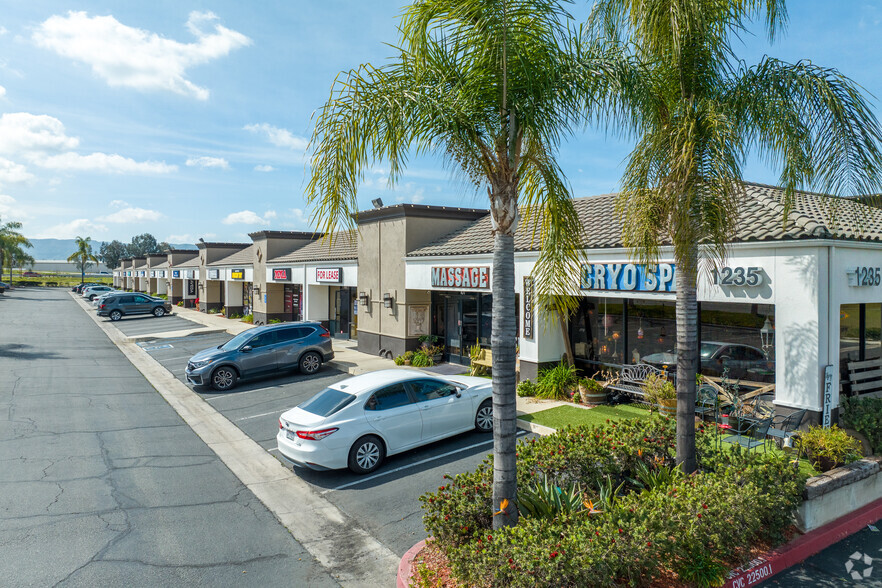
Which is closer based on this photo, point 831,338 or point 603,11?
point 603,11

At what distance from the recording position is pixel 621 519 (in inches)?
217

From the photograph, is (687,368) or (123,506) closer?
(687,368)

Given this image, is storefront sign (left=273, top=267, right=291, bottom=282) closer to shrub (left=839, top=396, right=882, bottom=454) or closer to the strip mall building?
the strip mall building

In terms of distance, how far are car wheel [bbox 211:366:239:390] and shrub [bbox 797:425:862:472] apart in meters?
14.7

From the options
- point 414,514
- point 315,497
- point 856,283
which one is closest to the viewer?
point 414,514

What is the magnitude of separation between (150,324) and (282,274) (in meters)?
13.3

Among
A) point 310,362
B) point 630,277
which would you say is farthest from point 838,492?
point 310,362

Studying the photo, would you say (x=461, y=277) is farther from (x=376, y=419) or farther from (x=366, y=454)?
(x=366, y=454)

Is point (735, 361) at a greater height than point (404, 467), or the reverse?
point (735, 361)

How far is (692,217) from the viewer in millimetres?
7160

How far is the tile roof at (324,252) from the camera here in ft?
79.7

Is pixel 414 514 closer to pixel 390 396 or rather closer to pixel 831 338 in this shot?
pixel 390 396

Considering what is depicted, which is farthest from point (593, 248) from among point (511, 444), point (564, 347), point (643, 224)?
point (511, 444)

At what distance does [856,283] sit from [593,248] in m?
4.91
